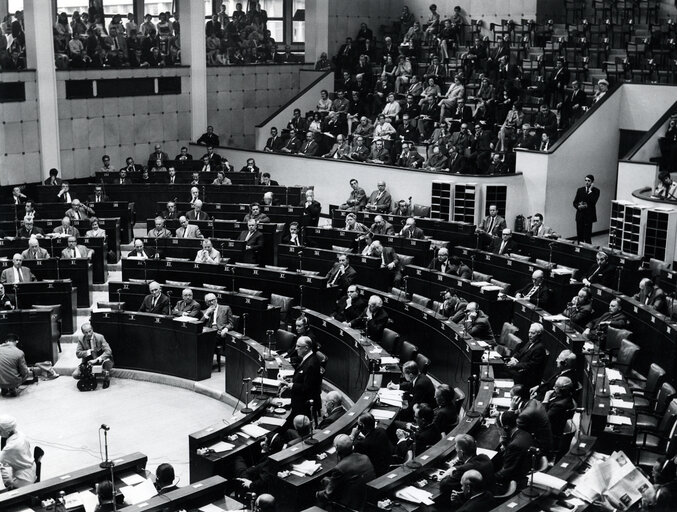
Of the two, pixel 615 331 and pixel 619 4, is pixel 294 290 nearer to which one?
pixel 615 331

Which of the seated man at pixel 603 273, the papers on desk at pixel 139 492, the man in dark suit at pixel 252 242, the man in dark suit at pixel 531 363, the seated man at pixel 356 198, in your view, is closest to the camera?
the papers on desk at pixel 139 492

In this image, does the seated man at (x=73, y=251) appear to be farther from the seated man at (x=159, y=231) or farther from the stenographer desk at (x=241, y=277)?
the seated man at (x=159, y=231)

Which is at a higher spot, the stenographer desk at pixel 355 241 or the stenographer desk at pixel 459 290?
the stenographer desk at pixel 355 241

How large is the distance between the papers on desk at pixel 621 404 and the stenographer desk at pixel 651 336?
1629 mm

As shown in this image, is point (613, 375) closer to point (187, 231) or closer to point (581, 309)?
point (581, 309)

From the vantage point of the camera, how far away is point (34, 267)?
54.4ft

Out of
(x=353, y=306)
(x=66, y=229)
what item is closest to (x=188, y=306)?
(x=353, y=306)

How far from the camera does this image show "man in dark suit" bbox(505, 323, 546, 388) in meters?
12.0

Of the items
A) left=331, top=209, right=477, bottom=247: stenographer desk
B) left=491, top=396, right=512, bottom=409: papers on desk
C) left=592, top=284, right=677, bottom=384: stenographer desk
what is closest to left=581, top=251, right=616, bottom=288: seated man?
left=592, top=284, right=677, bottom=384: stenographer desk

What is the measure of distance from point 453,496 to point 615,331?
598cm

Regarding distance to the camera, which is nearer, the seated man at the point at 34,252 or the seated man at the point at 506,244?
the seated man at the point at 34,252

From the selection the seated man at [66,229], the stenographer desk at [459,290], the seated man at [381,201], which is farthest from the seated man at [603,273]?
the seated man at [66,229]

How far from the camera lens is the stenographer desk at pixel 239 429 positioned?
32.4 ft

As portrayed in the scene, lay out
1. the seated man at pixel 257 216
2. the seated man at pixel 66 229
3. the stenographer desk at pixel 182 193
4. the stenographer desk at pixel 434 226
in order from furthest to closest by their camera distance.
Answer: the stenographer desk at pixel 182 193 < the seated man at pixel 257 216 < the stenographer desk at pixel 434 226 < the seated man at pixel 66 229
